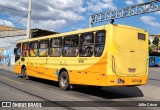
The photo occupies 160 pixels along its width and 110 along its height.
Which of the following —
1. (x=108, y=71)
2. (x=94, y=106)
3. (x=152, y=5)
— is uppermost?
(x=152, y=5)

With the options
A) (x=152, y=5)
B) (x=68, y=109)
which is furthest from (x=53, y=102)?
(x=152, y=5)

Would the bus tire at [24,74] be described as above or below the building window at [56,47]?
below

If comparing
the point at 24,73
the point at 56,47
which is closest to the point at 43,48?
the point at 56,47

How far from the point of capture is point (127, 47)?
12859 millimetres

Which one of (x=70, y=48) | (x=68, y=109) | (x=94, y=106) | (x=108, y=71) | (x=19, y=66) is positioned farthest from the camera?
(x=19, y=66)

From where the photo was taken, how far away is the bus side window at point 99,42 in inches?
498

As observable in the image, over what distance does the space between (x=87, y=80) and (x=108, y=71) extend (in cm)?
156

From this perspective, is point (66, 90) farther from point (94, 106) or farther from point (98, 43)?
point (94, 106)

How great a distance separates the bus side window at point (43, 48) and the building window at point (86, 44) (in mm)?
4042

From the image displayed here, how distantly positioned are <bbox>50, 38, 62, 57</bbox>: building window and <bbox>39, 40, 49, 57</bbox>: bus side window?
25.8 inches

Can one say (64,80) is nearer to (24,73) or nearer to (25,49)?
(25,49)

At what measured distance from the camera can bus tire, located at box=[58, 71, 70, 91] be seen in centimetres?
1524

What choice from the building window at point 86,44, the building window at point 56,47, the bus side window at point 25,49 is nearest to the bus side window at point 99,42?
the building window at point 86,44

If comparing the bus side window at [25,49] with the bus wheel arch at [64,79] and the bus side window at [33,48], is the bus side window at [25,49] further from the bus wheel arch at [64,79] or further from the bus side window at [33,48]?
the bus wheel arch at [64,79]
